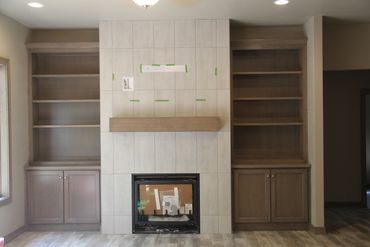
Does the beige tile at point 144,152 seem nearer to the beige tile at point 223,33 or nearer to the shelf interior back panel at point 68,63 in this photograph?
the shelf interior back panel at point 68,63

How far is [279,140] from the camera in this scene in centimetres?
591

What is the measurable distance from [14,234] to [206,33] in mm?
3444

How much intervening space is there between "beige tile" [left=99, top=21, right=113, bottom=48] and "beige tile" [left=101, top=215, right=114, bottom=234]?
→ 219 cm

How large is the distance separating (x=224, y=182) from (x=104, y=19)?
2536 mm

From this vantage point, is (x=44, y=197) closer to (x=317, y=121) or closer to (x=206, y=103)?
(x=206, y=103)

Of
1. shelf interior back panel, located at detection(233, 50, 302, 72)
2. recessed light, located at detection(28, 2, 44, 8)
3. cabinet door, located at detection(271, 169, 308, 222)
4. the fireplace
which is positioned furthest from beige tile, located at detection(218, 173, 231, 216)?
recessed light, located at detection(28, 2, 44, 8)

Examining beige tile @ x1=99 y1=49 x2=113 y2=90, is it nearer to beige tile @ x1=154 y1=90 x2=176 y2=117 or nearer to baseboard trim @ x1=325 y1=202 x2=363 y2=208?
beige tile @ x1=154 y1=90 x2=176 y2=117

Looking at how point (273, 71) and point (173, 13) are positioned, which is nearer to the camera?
point (173, 13)

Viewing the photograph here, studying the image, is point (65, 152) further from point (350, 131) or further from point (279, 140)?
point (350, 131)

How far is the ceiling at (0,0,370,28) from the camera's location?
181 inches

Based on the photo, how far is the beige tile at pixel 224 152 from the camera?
5.35m

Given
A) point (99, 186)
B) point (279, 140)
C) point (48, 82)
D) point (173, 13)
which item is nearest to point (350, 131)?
point (279, 140)

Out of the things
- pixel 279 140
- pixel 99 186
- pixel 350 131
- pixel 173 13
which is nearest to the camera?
pixel 173 13

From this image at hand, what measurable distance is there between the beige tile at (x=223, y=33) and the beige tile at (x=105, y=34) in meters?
1.37
